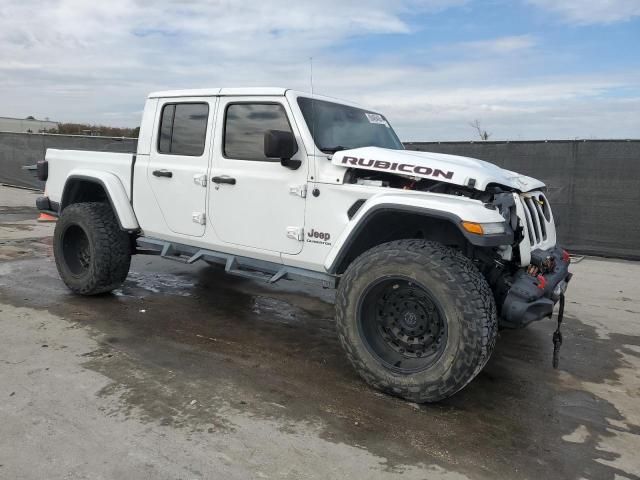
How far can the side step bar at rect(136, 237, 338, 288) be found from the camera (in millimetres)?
4051

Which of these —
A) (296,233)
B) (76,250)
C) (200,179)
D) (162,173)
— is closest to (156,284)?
(76,250)

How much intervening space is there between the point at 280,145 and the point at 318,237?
2.36 feet

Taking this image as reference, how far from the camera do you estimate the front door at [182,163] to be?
4590 millimetres

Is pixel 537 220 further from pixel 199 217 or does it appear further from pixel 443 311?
pixel 199 217

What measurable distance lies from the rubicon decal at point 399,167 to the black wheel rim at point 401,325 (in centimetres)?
71

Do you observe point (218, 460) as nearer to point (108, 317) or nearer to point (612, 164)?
point (108, 317)

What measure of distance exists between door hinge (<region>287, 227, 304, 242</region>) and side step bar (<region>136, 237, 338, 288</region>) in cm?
27

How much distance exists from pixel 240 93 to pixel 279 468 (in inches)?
118

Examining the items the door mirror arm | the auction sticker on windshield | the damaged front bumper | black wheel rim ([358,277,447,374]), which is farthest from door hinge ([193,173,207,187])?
the damaged front bumper

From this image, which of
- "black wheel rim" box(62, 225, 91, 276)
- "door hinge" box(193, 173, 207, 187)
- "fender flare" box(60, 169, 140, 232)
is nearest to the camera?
"door hinge" box(193, 173, 207, 187)

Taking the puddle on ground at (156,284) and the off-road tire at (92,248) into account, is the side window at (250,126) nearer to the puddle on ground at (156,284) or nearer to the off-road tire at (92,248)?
the off-road tire at (92,248)

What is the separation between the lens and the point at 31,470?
253 centimetres

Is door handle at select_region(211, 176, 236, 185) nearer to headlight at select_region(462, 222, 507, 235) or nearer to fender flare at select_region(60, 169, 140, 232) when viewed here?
fender flare at select_region(60, 169, 140, 232)

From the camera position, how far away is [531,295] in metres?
3.38
